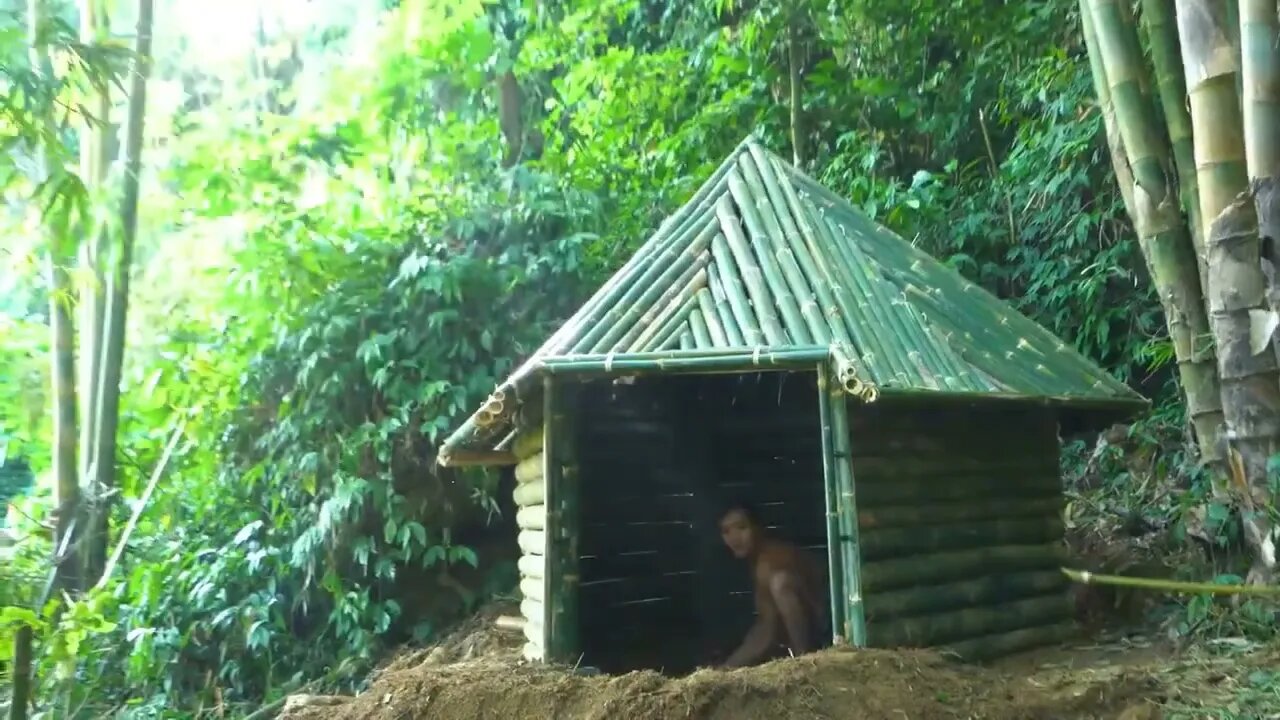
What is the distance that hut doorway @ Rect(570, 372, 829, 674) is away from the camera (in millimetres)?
6398

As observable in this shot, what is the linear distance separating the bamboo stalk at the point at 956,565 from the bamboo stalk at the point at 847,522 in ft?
0.52

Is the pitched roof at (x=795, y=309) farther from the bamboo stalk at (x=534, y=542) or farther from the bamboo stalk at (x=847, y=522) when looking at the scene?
the bamboo stalk at (x=534, y=542)

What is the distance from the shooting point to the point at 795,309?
4.55 meters

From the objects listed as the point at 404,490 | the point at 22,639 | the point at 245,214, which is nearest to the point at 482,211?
the point at 245,214

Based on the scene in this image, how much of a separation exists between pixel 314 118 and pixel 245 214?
4.53 ft

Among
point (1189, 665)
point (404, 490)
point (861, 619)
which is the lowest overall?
point (1189, 665)

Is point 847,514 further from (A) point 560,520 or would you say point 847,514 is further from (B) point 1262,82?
(B) point 1262,82

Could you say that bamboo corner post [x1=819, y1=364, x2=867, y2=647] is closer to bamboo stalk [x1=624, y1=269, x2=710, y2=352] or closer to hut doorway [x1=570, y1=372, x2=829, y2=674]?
bamboo stalk [x1=624, y1=269, x2=710, y2=352]

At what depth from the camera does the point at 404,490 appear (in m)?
7.60

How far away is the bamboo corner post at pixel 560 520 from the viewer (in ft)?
15.5

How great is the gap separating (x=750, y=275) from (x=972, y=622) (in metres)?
2.00

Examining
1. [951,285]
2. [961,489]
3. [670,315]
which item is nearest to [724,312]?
[670,315]

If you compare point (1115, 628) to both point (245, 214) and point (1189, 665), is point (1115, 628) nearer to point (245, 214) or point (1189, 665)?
point (1189, 665)

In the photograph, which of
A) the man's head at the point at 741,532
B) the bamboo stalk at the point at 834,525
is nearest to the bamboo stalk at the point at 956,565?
the bamboo stalk at the point at 834,525
